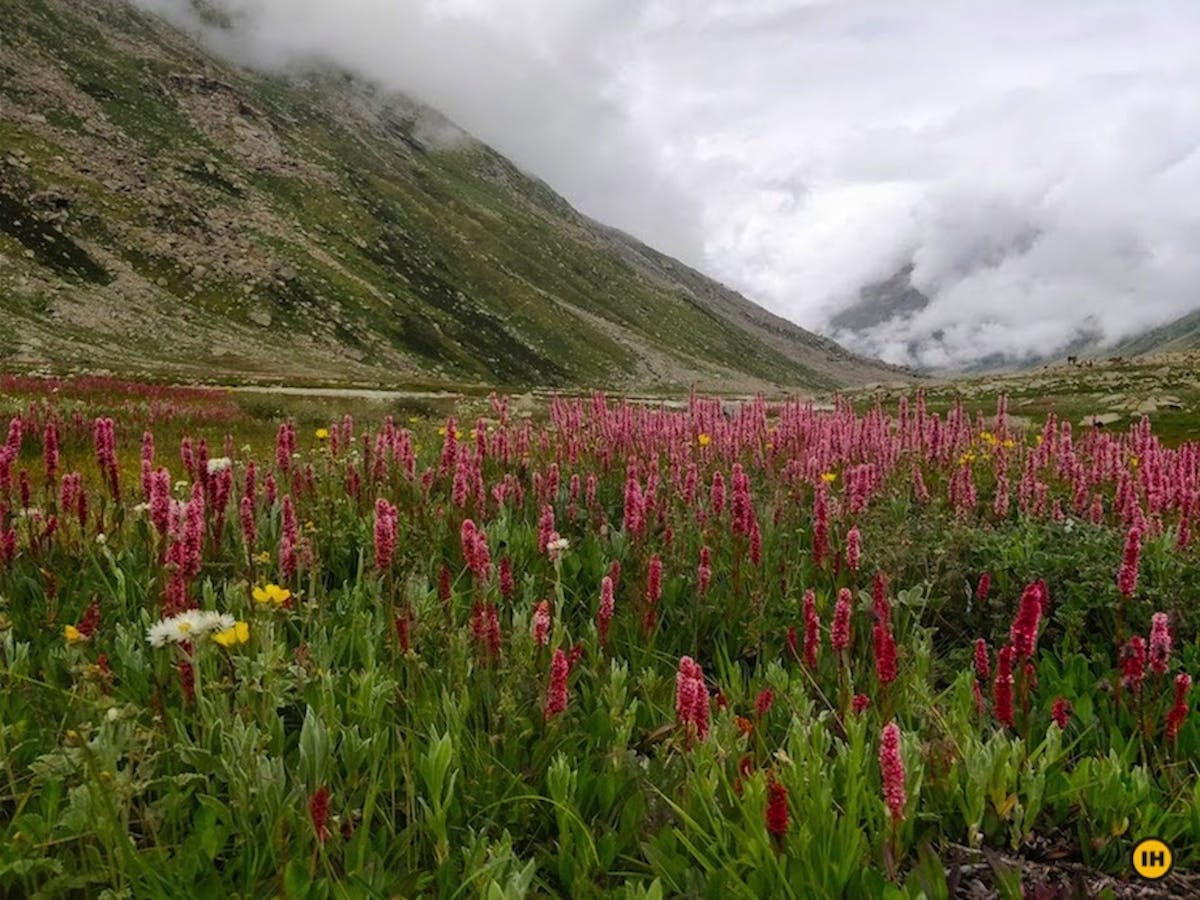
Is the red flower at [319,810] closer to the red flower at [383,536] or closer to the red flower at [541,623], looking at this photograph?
the red flower at [541,623]

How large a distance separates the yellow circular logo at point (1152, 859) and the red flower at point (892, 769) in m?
0.86

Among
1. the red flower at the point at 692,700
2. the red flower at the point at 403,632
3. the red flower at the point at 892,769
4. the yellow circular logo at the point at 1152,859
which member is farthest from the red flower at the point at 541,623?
the yellow circular logo at the point at 1152,859

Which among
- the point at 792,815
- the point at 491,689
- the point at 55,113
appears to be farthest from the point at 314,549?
the point at 55,113

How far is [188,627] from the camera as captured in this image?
3021 millimetres

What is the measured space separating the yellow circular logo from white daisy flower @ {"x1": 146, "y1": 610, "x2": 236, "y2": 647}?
3062 mm

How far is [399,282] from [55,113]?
223ft

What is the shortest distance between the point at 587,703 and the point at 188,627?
1.59 metres

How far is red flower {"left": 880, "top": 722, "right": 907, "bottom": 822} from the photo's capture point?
7.71ft

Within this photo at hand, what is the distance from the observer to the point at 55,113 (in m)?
150

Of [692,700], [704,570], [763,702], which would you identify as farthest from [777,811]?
[704,570]

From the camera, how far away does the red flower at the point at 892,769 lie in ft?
7.71

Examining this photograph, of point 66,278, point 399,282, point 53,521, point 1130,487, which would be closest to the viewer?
point 53,521

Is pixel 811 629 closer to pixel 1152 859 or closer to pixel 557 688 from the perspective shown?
pixel 557 688

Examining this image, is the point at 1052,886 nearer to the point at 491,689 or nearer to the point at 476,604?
the point at 491,689
